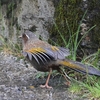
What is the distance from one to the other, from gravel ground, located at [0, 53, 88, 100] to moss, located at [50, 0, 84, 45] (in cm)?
73

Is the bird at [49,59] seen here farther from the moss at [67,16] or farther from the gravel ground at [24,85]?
the moss at [67,16]

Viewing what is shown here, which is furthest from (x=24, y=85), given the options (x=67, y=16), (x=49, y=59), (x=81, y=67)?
(x=67, y=16)

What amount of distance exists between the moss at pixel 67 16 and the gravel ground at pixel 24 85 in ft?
2.40

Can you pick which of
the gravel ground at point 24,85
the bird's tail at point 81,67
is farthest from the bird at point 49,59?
the gravel ground at point 24,85

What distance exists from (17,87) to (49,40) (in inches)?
46.7

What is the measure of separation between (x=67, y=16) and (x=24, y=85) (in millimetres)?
1237

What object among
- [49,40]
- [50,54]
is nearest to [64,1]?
[49,40]

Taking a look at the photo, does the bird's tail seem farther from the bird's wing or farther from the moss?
the moss

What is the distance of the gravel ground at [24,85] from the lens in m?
5.28

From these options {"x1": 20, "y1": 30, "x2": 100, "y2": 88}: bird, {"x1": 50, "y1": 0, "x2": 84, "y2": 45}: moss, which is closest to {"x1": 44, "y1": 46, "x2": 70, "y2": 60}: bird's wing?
{"x1": 20, "y1": 30, "x2": 100, "y2": 88}: bird

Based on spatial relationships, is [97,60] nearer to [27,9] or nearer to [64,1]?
[64,1]

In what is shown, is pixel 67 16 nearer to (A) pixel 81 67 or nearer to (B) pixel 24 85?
(A) pixel 81 67

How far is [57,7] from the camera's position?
629 cm

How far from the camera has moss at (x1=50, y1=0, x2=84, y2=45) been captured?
19.9 ft
